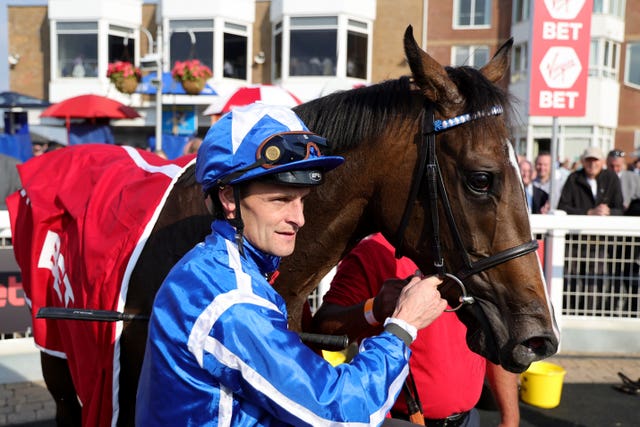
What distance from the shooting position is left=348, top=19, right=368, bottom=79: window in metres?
22.5

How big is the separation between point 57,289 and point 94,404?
0.73 meters

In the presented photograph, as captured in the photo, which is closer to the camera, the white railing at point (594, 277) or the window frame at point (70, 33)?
the white railing at point (594, 277)

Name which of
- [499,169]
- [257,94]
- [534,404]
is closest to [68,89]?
[257,94]

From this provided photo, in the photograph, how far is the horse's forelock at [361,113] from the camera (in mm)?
2000

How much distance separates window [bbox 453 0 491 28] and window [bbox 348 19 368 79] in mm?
5260

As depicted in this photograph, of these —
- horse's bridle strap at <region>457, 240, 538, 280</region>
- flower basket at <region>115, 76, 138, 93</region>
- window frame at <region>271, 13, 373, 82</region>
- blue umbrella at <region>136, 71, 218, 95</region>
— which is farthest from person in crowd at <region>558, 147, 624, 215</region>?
window frame at <region>271, 13, 373, 82</region>

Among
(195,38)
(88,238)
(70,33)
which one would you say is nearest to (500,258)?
(88,238)

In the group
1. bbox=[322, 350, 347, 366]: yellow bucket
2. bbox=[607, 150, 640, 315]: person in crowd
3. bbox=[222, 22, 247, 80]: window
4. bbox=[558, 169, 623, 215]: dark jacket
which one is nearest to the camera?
bbox=[322, 350, 347, 366]: yellow bucket

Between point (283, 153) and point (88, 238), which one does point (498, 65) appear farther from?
point (88, 238)

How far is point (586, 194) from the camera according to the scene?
22.9ft

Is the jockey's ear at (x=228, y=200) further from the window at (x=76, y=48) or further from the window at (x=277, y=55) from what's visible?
the window at (x=76, y=48)

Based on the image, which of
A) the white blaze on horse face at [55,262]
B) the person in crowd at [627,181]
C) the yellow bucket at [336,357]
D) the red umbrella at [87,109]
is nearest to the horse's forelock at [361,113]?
the white blaze on horse face at [55,262]

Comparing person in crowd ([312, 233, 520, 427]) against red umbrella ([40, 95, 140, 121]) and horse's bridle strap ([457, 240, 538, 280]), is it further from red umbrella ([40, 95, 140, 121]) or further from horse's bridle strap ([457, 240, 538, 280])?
red umbrella ([40, 95, 140, 121])

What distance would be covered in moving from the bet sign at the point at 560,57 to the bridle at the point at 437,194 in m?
4.73
